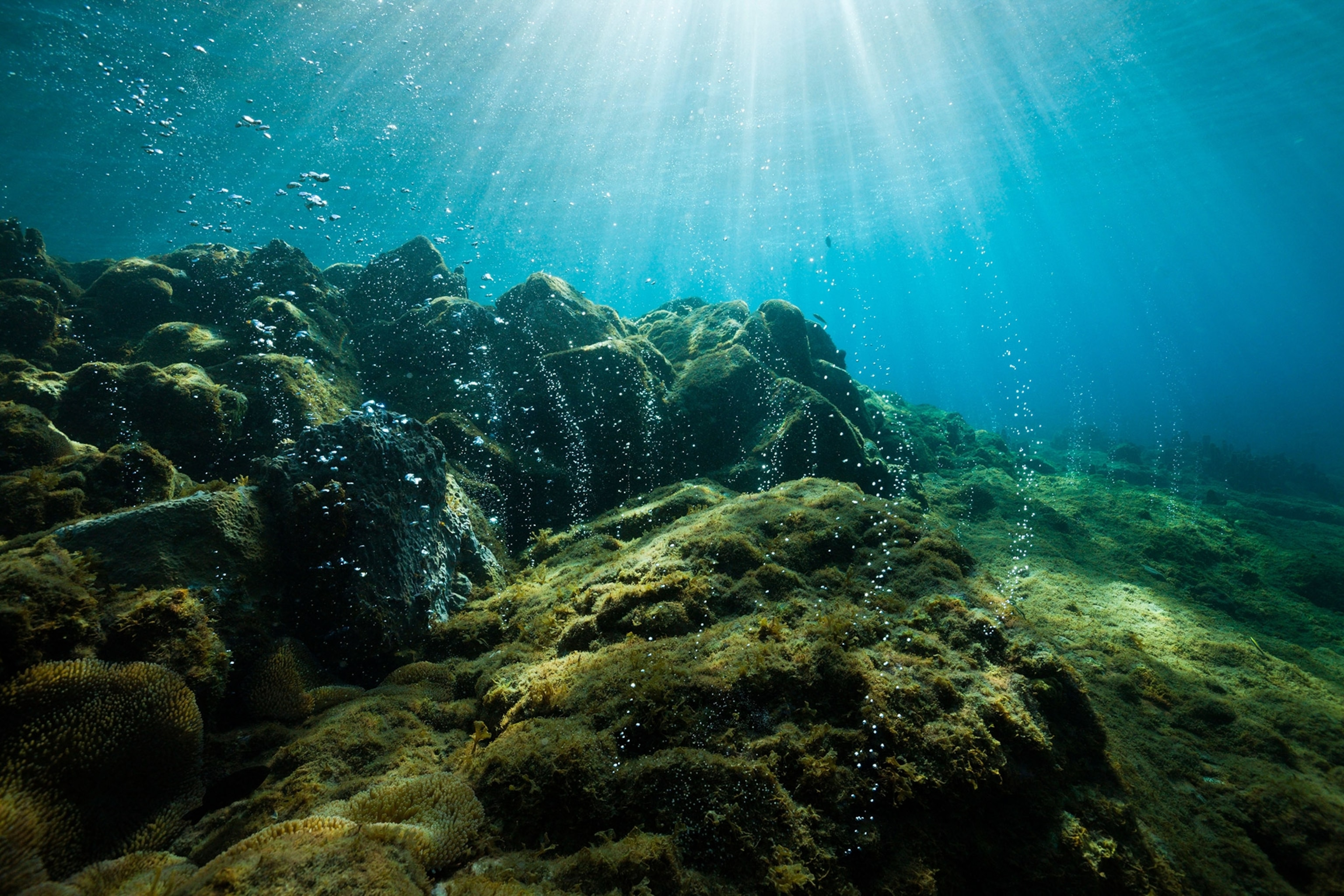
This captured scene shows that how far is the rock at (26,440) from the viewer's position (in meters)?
5.41

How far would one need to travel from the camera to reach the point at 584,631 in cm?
417

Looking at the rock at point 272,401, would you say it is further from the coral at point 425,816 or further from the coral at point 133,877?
the coral at point 425,816

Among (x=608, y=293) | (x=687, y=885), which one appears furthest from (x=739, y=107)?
(x=608, y=293)

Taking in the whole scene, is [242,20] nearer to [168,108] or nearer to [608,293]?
[168,108]

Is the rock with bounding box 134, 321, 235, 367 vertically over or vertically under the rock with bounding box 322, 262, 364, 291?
under

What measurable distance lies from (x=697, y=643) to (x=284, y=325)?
1098cm

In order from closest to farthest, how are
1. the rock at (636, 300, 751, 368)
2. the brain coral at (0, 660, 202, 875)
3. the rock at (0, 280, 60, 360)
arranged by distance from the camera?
the brain coral at (0, 660, 202, 875), the rock at (0, 280, 60, 360), the rock at (636, 300, 751, 368)

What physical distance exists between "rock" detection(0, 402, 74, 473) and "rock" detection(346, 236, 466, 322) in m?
7.21

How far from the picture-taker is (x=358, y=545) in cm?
507

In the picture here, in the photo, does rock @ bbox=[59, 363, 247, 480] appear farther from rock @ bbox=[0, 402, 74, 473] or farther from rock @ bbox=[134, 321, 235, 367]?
rock @ bbox=[134, 321, 235, 367]

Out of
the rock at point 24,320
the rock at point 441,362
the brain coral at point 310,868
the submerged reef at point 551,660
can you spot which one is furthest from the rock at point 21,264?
the brain coral at point 310,868

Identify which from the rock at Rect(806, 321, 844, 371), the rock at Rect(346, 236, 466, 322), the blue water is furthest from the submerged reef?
the blue water

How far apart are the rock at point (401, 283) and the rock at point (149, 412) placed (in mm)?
5807

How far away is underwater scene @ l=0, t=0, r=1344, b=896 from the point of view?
2.51 meters
